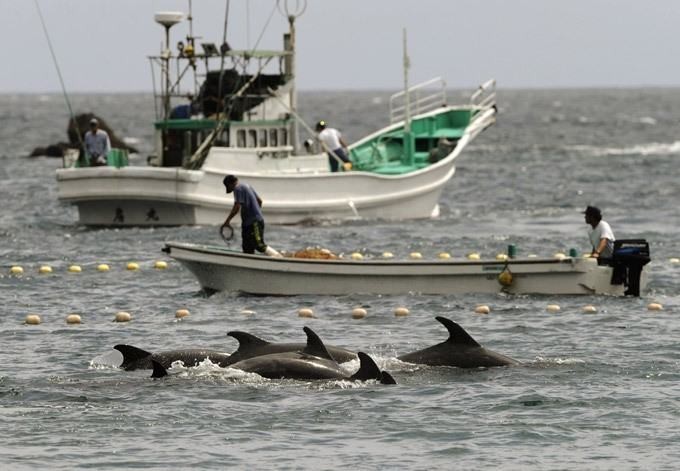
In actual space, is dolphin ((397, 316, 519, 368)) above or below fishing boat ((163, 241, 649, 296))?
below

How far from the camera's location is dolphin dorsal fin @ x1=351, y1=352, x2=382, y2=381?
16484 mm

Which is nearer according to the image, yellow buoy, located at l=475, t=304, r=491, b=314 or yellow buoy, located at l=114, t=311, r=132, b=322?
yellow buoy, located at l=114, t=311, r=132, b=322

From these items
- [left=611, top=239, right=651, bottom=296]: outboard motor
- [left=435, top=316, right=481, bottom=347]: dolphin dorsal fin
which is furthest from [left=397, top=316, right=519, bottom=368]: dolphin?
[left=611, top=239, right=651, bottom=296]: outboard motor

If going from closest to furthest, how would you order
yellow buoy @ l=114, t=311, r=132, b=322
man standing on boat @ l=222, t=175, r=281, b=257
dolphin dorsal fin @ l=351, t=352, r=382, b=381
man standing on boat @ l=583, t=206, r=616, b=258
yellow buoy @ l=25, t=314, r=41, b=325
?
dolphin dorsal fin @ l=351, t=352, r=382, b=381 → yellow buoy @ l=25, t=314, r=41, b=325 → yellow buoy @ l=114, t=311, r=132, b=322 → man standing on boat @ l=583, t=206, r=616, b=258 → man standing on boat @ l=222, t=175, r=281, b=257

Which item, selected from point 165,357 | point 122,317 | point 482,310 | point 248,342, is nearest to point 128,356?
point 165,357

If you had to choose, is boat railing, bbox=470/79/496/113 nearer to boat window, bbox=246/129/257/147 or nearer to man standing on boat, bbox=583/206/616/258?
boat window, bbox=246/129/257/147

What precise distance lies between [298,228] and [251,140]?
7.53ft

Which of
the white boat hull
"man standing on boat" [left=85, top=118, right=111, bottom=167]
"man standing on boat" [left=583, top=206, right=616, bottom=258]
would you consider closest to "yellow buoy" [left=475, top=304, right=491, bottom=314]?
"man standing on boat" [left=583, top=206, right=616, bottom=258]

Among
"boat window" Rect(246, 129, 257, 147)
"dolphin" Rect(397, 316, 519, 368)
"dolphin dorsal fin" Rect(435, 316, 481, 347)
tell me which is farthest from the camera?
"boat window" Rect(246, 129, 257, 147)

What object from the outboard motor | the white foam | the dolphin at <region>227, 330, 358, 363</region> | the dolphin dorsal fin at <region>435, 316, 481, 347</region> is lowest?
the dolphin at <region>227, 330, 358, 363</region>

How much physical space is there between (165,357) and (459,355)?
3.14 meters

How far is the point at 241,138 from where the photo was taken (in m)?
32.9

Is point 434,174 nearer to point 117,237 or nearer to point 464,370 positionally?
point 117,237

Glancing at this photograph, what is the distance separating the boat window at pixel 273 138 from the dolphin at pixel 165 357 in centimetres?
1615
